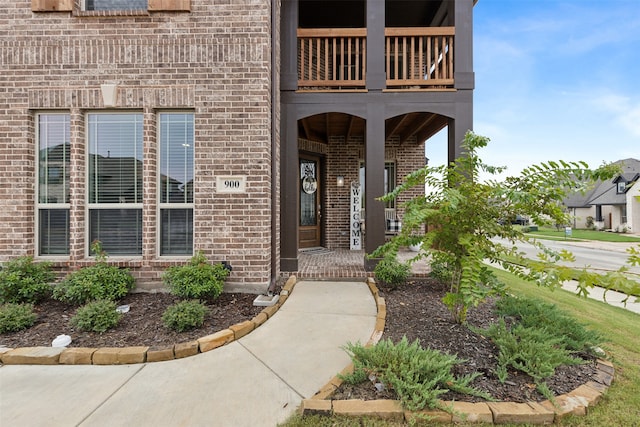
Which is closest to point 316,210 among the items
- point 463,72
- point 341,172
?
point 341,172

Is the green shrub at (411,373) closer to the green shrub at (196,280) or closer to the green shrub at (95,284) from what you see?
the green shrub at (196,280)

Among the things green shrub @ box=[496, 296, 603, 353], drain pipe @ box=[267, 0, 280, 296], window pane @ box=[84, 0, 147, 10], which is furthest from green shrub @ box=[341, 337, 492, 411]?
window pane @ box=[84, 0, 147, 10]

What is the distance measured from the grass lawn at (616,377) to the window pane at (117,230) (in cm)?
342

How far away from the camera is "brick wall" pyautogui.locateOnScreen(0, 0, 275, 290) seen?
146 inches

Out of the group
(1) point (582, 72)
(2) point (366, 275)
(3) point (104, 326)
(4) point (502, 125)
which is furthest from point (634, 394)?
(4) point (502, 125)

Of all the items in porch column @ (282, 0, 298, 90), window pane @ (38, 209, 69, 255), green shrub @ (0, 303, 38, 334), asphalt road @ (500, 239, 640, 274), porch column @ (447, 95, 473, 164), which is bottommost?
asphalt road @ (500, 239, 640, 274)

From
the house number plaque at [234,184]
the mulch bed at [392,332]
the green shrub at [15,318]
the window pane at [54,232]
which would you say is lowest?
the mulch bed at [392,332]

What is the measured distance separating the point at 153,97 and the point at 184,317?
2971 millimetres

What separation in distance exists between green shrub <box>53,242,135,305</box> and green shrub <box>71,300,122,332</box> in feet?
1.12

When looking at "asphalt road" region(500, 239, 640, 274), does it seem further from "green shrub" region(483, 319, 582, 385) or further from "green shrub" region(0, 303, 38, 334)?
"green shrub" region(0, 303, 38, 334)

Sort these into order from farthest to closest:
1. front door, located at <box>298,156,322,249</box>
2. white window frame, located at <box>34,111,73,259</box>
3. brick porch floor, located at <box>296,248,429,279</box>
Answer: front door, located at <box>298,156,322,249</box>, brick porch floor, located at <box>296,248,429,279</box>, white window frame, located at <box>34,111,73,259</box>

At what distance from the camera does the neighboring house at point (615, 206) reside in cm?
2218

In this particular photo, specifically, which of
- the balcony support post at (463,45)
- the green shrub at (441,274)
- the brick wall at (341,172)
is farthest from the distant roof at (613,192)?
the green shrub at (441,274)

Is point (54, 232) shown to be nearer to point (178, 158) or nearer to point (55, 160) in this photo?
point (55, 160)
